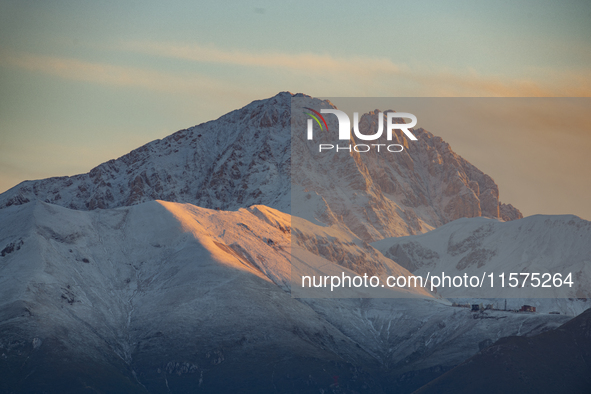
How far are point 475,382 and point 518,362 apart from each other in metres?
10.3

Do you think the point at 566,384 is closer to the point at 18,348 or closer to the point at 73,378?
the point at 73,378

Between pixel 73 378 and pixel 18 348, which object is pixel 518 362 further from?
pixel 18 348

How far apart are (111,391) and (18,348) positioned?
73.2 feet

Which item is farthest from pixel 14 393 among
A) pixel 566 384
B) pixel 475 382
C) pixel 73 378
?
pixel 566 384

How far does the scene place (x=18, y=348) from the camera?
19888 centimetres

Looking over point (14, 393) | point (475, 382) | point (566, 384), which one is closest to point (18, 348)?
point (14, 393)

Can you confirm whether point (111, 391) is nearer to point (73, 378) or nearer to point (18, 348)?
point (73, 378)

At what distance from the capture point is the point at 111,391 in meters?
197

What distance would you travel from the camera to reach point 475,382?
19750 centimetres

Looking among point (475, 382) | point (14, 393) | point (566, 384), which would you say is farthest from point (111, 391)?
point (566, 384)

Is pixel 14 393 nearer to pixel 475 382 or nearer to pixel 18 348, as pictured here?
pixel 18 348

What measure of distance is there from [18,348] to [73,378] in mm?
14595

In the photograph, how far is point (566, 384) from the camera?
7594 inches

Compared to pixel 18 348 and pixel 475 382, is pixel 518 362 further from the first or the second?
pixel 18 348
